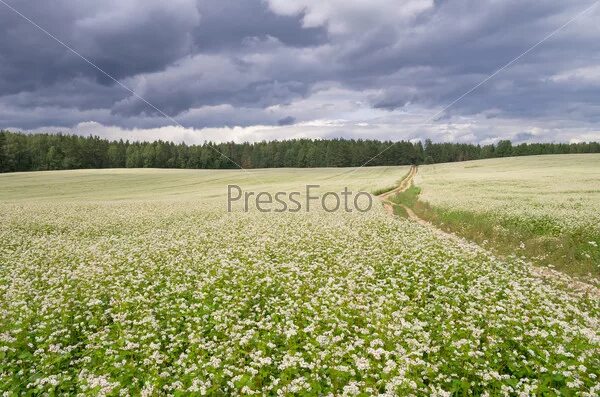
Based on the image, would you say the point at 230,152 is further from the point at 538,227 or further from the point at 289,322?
the point at 289,322

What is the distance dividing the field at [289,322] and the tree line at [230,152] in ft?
319

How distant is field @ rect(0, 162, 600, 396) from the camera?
6449 mm

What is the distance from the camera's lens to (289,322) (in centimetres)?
814

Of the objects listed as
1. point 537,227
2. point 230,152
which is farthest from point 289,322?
point 230,152

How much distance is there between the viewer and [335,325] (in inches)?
316

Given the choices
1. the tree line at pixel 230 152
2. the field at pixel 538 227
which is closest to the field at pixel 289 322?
the field at pixel 538 227

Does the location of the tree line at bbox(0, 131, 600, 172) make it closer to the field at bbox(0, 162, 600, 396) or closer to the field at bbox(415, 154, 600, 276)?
the field at bbox(415, 154, 600, 276)

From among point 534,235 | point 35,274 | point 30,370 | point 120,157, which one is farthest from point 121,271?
point 120,157

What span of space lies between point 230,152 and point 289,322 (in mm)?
160029

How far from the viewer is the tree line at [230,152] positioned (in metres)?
105

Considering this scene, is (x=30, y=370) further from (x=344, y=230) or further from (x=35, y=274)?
(x=344, y=230)

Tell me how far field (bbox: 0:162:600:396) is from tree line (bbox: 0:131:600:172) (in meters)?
97.2

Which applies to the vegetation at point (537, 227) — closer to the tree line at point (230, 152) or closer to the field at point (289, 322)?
the field at point (289, 322)

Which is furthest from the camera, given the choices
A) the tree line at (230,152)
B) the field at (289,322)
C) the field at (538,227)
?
the tree line at (230,152)
